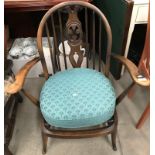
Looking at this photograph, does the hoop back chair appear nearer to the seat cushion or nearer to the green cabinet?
the seat cushion

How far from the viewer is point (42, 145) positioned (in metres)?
1.48

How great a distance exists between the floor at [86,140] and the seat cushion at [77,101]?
Answer: 39cm

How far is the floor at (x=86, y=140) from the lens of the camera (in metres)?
1.45

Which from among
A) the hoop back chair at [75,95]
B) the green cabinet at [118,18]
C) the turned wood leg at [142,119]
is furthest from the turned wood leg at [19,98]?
the turned wood leg at [142,119]

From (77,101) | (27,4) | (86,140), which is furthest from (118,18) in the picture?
(86,140)

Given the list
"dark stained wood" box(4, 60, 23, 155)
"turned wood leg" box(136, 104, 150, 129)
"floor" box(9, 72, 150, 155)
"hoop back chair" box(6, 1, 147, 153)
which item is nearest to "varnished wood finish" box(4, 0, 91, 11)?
"hoop back chair" box(6, 1, 147, 153)

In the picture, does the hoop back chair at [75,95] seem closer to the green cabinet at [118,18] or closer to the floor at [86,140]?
the floor at [86,140]

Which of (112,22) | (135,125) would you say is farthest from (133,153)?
(112,22)

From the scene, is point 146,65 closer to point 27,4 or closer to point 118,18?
point 118,18

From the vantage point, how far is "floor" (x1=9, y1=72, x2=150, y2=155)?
4.77ft

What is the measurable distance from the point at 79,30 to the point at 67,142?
32.0 inches

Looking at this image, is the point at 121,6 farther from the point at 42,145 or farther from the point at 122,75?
the point at 42,145

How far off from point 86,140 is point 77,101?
19.4 inches

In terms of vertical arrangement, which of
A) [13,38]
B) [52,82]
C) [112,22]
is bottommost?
[52,82]
